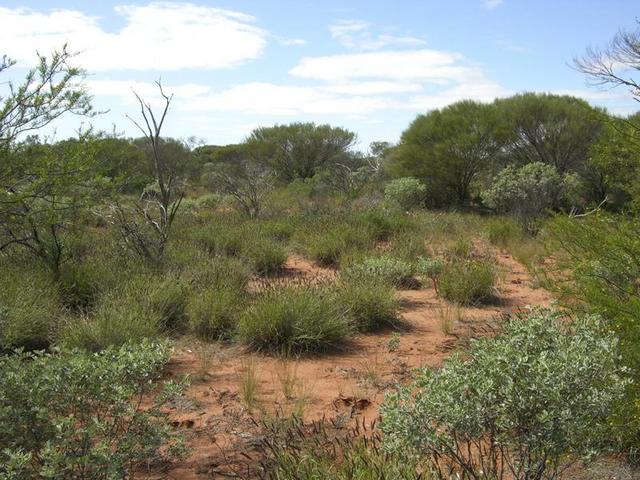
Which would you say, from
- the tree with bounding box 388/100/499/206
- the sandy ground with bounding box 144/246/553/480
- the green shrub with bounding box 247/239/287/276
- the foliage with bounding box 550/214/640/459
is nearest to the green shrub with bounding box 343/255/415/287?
the sandy ground with bounding box 144/246/553/480

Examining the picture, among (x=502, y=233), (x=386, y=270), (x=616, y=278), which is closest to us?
(x=616, y=278)

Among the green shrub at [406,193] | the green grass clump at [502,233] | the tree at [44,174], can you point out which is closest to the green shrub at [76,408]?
the tree at [44,174]

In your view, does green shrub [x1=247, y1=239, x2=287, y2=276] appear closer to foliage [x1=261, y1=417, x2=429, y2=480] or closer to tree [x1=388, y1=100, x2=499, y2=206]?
foliage [x1=261, y1=417, x2=429, y2=480]

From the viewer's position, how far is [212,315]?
7.10 meters

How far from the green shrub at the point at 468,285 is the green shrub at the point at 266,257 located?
305 cm

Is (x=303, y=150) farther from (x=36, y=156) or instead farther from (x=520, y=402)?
(x=520, y=402)

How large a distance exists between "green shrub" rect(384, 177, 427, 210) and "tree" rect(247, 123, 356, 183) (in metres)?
10.1

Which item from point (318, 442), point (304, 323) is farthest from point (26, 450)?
point (304, 323)

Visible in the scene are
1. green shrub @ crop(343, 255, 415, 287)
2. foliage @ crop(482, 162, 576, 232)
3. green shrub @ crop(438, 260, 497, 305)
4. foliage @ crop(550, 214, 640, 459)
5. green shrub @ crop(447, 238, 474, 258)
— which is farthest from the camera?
foliage @ crop(482, 162, 576, 232)

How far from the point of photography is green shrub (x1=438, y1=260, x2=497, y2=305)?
8.76 meters

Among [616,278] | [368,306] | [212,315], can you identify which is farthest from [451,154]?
[616,278]

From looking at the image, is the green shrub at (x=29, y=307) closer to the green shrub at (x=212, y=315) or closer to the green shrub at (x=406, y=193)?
the green shrub at (x=212, y=315)

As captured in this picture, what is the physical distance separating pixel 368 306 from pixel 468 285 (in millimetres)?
1919

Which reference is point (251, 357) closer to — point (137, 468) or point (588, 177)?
point (137, 468)
